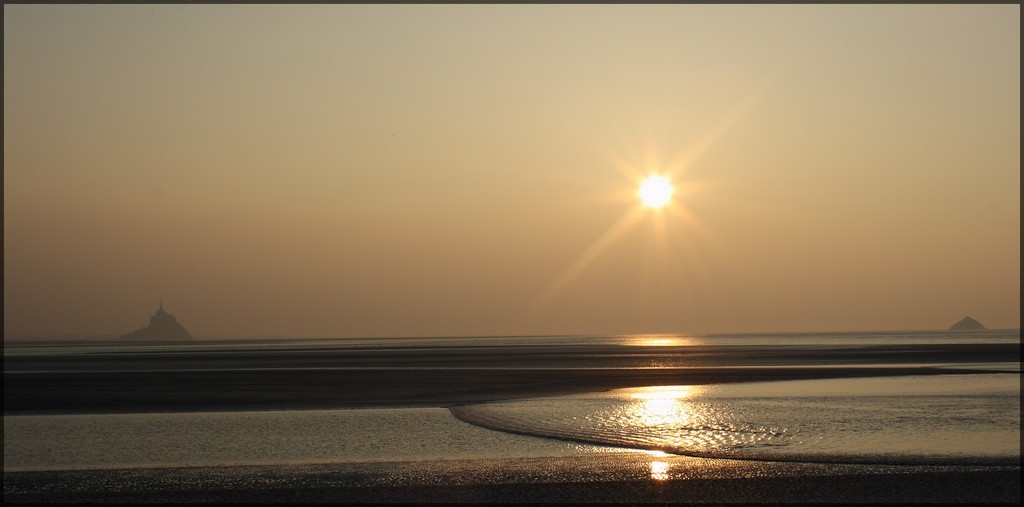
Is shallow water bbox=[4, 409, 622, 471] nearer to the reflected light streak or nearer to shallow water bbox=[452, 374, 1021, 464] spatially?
shallow water bbox=[452, 374, 1021, 464]

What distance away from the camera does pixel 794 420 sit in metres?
28.4

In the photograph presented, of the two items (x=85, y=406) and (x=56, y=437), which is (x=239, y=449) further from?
(x=85, y=406)

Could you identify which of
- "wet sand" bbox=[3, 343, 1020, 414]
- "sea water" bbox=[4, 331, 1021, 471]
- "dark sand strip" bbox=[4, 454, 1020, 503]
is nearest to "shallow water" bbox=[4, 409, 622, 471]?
"sea water" bbox=[4, 331, 1021, 471]

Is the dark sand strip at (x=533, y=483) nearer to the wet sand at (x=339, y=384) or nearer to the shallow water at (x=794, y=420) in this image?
the shallow water at (x=794, y=420)

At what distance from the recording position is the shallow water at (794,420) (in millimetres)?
21922

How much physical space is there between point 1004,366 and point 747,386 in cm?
2686

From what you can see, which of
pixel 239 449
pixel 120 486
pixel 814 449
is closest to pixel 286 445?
pixel 239 449

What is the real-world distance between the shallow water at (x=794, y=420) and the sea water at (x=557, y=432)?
49 millimetres

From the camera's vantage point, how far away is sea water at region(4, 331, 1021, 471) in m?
21.8

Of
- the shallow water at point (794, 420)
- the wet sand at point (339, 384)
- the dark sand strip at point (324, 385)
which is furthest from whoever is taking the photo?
the wet sand at point (339, 384)

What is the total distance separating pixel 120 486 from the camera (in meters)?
18.1

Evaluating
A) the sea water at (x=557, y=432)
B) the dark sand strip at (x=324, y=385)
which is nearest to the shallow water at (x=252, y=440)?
the sea water at (x=557, y=432)

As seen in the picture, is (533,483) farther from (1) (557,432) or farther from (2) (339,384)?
(2) (339,384)

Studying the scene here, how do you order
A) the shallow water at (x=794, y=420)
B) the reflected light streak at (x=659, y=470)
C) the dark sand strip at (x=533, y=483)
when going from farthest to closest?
1. the shallow water at (x=794, y=420)
2. the reflected light streak at (x=659, y=470)
3. the dark sand strip at (x=533, y=483)
